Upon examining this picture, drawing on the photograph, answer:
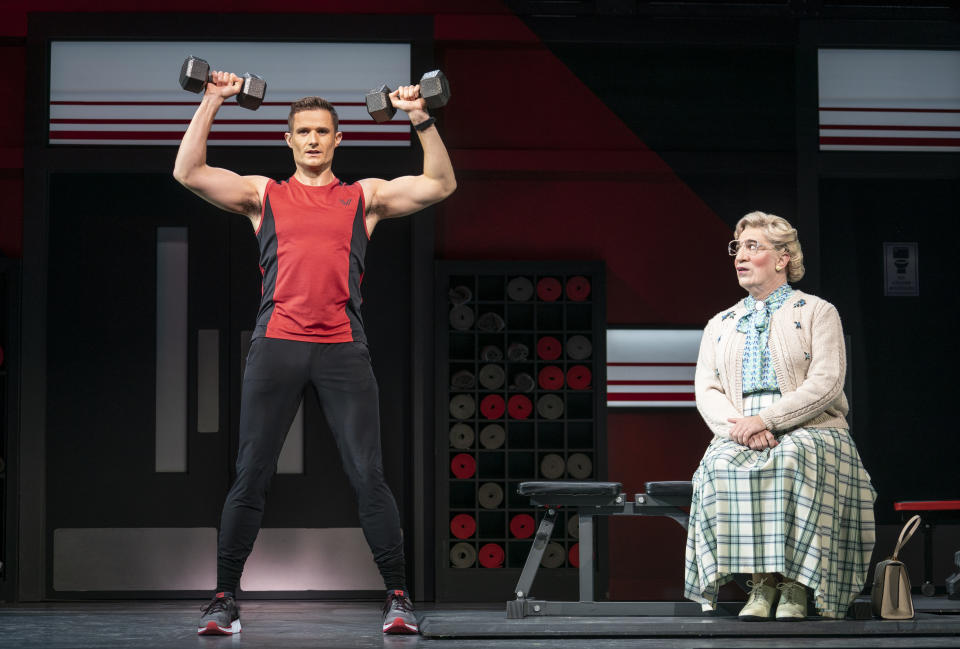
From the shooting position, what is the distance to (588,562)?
3.65 metres

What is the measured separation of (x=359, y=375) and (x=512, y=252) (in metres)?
2.26

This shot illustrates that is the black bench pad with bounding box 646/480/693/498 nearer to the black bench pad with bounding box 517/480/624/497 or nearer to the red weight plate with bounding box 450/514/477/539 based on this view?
the black bench pad with bounding box 517/480/624/497

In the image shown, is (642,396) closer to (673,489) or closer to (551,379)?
(551,379)

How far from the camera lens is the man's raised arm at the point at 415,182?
3.38 meters

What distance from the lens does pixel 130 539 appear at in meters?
5.24

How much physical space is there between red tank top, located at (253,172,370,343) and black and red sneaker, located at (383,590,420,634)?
2.66 feet

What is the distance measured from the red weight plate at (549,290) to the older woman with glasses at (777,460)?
1756mm

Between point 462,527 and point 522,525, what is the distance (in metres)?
0.30

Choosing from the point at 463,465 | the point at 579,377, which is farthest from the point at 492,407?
the point at 579,377

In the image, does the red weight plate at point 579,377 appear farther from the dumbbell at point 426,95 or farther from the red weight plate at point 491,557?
the dumbbell at point 426,95

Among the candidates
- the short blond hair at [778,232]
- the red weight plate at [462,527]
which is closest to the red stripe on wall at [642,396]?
the red weight plate at [462,527]

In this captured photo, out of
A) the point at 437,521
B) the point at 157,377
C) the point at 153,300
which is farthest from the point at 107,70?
the point at 437,521

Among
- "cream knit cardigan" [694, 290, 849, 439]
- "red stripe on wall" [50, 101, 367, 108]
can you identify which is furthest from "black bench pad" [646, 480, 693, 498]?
"red stripe on wall" [50, 101, 367, 108]

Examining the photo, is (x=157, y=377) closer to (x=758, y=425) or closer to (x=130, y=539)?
(x=130, y=539)
